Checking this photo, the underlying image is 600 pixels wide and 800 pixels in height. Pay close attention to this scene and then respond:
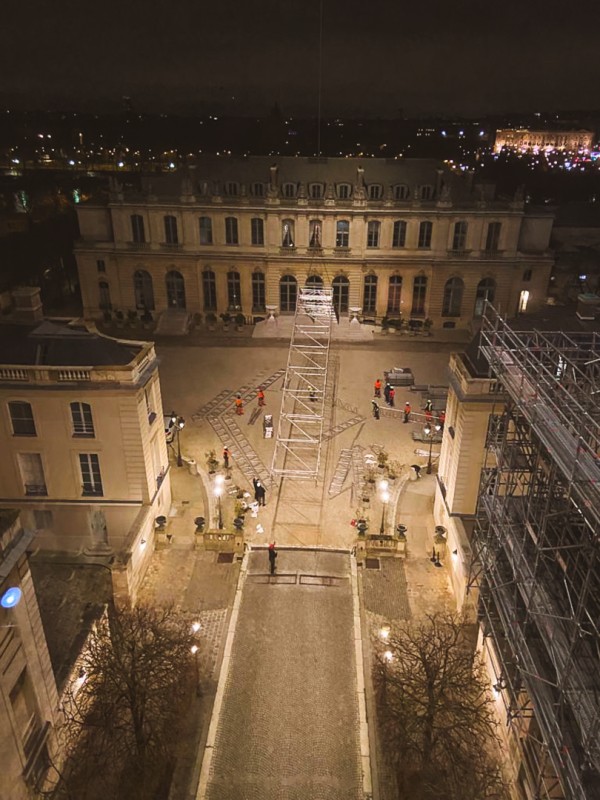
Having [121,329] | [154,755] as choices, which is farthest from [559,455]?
[121,329]

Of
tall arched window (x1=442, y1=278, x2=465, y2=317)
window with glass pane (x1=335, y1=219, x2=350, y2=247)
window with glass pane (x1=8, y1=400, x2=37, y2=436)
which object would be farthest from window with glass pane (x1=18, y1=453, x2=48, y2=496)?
tall arched window (x1=442, y1=278, x2=465, y2=317)

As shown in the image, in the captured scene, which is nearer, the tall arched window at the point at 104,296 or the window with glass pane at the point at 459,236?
the window with glass pane at the point at 459,236

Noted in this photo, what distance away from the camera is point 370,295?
2356 inches

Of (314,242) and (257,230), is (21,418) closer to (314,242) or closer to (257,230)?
(257,230)

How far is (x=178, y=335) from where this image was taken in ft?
187

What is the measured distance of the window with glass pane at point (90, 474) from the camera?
27.9 meters

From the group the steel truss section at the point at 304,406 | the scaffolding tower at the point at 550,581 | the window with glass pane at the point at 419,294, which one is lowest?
the steel truss section at the point at 304,406

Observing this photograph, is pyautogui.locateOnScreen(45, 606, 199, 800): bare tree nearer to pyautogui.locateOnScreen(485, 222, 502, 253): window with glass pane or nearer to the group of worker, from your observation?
the group of worker

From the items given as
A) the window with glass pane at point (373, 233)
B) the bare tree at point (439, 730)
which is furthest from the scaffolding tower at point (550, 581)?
the window with glass pane at point (373, 233)

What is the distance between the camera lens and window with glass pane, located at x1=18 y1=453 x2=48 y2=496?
27.9m

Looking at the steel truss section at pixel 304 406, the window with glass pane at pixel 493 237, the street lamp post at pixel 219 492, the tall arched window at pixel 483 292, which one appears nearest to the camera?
the street lamp post at pixel 219 492

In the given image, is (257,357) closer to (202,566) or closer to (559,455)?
(202,566)

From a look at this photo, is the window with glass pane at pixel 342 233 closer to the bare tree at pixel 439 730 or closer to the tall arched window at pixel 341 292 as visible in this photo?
the tall arched window at pixel 341 292

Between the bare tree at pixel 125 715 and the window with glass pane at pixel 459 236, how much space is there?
1849 inches
